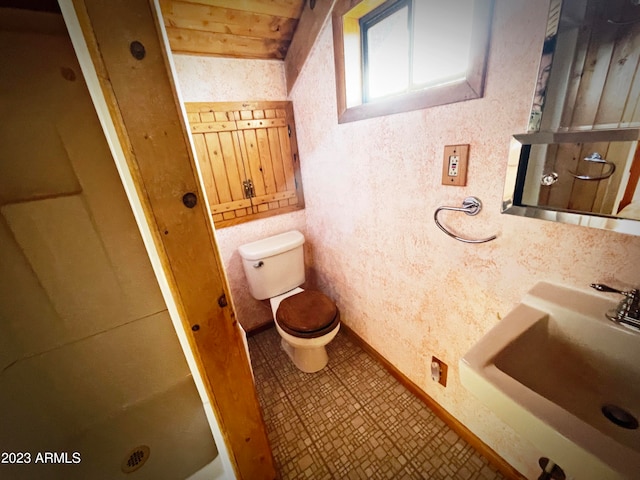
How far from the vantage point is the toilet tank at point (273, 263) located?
5.47 ft

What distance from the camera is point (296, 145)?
5.85ft

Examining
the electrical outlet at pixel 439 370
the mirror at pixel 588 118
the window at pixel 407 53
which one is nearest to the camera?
the mirror at pixel 588 118

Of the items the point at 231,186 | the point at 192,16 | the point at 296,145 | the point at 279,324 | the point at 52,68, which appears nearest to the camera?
the point at 52,68

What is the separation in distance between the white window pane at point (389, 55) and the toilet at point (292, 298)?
1051mm

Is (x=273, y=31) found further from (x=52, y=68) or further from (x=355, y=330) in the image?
(x=355, y=330)

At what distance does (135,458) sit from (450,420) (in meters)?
1.40

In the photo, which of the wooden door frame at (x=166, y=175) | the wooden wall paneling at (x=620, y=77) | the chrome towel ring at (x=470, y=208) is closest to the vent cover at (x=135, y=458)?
the wooden door frame at (x=166, y=175)

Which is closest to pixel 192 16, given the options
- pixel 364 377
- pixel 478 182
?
pixel 478 182

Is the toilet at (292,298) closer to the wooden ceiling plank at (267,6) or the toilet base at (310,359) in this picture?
the toilet base at (310,359)

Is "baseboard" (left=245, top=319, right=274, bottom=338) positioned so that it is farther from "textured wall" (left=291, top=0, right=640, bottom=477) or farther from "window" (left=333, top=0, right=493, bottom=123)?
"window" (left=333, top=0, right=493, bottom=123)

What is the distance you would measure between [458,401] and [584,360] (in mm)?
706

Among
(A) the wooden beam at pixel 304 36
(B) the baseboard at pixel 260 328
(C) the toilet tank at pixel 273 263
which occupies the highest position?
(A) the wooden beam at pixel 304 36

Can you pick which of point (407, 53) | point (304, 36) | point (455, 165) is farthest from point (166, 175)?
point (304, 36)

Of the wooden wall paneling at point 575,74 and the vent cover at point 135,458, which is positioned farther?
the vent cover at point 135,458
